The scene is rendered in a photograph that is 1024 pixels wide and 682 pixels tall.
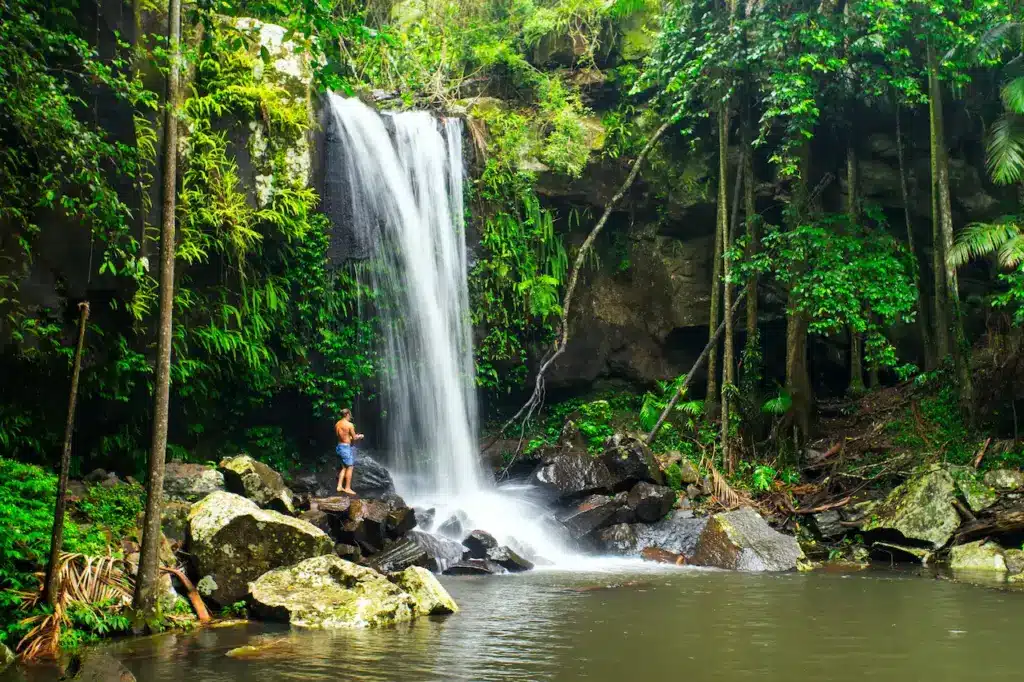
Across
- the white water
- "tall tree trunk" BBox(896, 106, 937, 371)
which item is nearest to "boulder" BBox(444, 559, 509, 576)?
the white water

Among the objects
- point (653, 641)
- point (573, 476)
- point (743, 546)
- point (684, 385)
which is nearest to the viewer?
point (653, 641)

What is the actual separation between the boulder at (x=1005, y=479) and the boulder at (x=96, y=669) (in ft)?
36.6

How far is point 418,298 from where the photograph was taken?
15.7m

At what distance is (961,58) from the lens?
14461 mm

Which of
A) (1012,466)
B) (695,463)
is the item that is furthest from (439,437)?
(1012,466)

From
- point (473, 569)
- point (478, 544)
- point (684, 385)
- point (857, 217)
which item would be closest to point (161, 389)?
point (473, 569)

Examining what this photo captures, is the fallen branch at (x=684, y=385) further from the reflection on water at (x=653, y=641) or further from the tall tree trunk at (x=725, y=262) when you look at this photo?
the reflection on water at (x=653, y=641)

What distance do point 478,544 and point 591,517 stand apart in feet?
7.54

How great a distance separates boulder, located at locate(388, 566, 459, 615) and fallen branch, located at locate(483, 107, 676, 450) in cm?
818

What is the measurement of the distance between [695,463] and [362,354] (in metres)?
6.26

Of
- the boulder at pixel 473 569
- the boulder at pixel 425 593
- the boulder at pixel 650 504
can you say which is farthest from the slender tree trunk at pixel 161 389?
the boulder at pixel 650 504

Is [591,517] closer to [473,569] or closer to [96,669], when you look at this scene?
[473,569]

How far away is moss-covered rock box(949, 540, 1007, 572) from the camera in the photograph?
1052 centimetres

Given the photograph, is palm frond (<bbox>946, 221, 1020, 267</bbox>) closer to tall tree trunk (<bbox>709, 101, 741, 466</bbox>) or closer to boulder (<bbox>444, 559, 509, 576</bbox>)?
tall tree trunk (<bbox>709, 101, 741, 466</bbox>)
